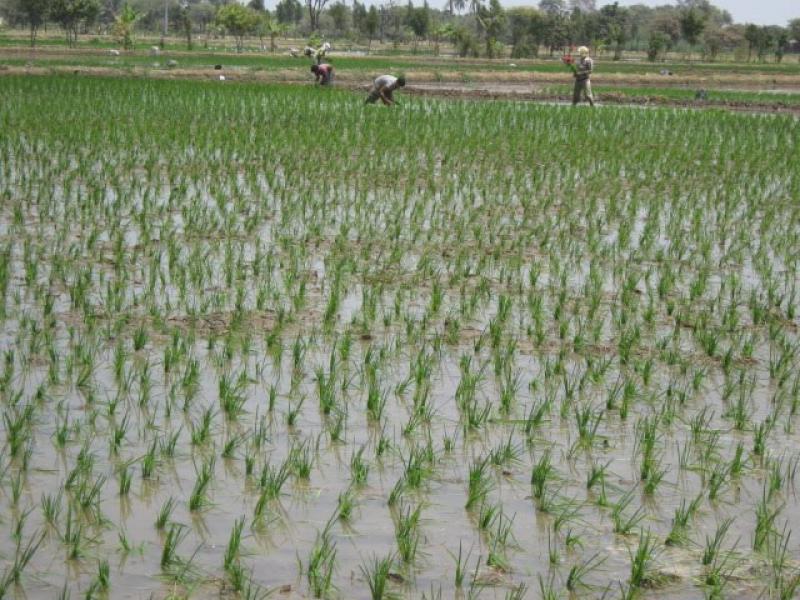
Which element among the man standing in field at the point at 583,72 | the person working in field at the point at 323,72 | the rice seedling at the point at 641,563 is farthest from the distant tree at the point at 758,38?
the rice seedling at the point at 641,563

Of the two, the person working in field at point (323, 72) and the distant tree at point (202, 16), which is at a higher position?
the distant tree at point (202, 16)

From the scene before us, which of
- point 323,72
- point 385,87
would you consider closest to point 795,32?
point 323,72

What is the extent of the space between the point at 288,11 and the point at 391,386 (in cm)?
7830

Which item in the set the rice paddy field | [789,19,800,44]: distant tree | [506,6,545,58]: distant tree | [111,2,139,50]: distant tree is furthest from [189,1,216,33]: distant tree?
the rice paddy field

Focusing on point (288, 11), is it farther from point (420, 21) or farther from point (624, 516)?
point (624, 516)

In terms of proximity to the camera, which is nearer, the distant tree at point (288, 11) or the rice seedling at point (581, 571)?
the rice seedling at point (581, 571)

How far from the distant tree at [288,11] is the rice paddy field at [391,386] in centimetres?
7245

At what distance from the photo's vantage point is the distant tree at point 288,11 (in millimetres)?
79688

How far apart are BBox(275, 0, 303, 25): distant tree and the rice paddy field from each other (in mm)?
72448

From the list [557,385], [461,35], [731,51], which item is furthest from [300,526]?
[731,51]

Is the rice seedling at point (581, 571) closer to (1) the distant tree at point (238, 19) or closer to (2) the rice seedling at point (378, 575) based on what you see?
(2) the rice seedling at point (378, 575)

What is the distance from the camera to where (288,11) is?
79.8m

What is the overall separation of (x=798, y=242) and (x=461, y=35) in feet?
139

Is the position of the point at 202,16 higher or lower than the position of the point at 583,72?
higher
